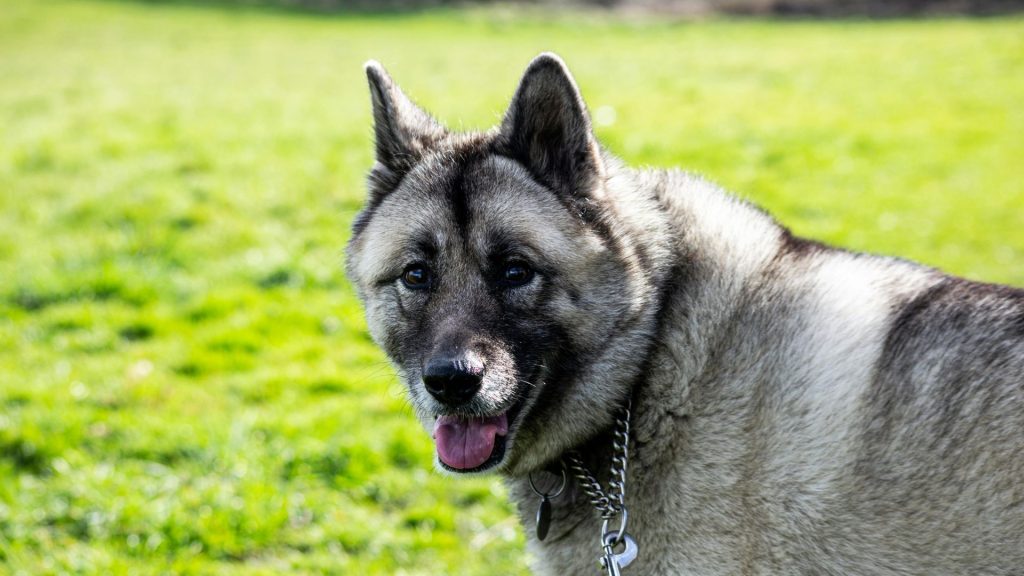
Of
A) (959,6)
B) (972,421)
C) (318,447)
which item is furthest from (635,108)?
(959,6)

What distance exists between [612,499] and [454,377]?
2.16 ft

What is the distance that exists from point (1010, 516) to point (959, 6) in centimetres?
2579

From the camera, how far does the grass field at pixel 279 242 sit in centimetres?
426

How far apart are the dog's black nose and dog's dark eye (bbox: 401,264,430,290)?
412 millimetres

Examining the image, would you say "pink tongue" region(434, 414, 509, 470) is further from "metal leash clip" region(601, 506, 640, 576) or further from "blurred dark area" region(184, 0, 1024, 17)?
"blurred dark area" region(184, 0, 1024, 17)

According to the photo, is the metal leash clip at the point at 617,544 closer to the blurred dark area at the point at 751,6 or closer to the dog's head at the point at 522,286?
the dog's head at the point at 522,286

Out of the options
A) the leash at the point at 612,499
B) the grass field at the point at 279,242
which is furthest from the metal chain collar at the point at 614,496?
the grass field at the point at 279,242

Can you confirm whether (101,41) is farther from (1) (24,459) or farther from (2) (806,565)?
(2) (806,565)

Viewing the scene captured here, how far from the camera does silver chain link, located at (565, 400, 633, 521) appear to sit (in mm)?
2852

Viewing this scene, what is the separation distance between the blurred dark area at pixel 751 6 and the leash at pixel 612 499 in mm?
24677

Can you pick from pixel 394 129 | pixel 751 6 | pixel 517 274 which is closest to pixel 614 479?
pixel 517 274

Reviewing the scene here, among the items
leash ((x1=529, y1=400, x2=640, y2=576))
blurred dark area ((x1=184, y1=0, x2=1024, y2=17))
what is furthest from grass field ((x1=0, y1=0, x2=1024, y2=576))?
blurred dark area ((x1=184, y1=0, x2=1024, y2=17))

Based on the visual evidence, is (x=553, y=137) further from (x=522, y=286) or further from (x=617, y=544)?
(x=617, y=544)

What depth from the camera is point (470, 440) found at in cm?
298
